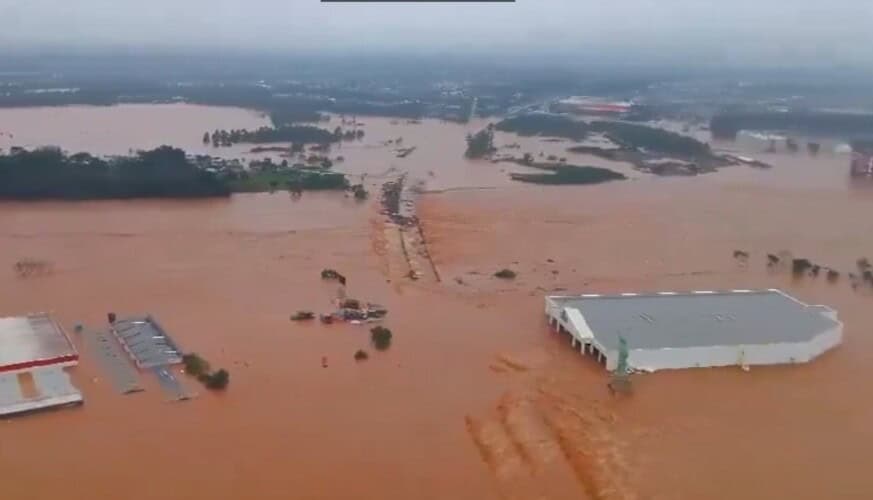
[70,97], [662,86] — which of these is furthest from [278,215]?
[662,86]

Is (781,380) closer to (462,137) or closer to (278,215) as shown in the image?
(278,215)

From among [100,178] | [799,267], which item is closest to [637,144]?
[799,267]

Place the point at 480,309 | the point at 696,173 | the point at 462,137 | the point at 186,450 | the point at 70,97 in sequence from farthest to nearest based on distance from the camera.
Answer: the point at 70,97 < the point at 462,137 < the point at 696,173 < the point at 480,309 < the point at 186,450

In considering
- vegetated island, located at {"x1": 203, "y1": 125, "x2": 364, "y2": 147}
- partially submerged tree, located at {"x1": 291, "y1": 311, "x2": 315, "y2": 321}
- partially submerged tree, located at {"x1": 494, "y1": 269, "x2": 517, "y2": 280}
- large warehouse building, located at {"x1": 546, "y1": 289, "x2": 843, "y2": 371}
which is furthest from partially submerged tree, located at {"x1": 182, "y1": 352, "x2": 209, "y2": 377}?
vegetated island, located at {"x1": 203, "y1": 125, "x2": 364, "y2": 147}

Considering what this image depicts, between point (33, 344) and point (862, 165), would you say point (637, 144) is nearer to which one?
point (862, 165)

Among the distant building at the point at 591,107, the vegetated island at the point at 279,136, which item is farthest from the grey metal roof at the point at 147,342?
the distant building at the point at 591,107

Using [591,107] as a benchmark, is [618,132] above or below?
below

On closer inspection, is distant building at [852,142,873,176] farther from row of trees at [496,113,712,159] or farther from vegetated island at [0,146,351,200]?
vegetated island at [0,146,351,200]
